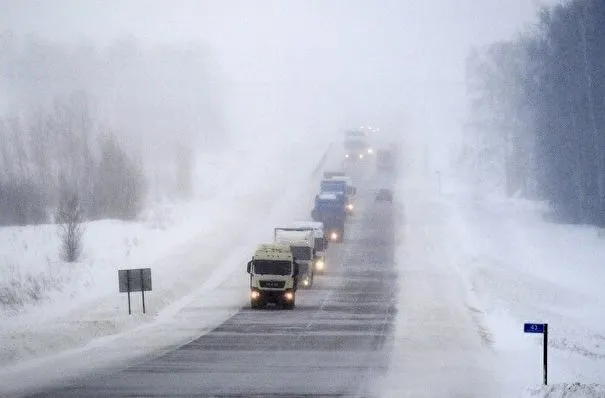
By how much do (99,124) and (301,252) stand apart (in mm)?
57856

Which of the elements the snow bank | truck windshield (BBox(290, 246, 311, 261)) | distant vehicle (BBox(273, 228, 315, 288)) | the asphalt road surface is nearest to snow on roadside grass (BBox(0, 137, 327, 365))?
the asphalt road surface

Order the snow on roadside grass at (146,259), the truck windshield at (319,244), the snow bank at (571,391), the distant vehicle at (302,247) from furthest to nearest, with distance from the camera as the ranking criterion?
the truck windshield at (319,244)
the distant vehicle at (302,247)
the snow on roadside grass at (146,259)
the snow bank at (571,391)

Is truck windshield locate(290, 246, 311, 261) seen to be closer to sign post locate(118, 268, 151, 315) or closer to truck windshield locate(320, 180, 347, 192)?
sign post locate(118, 268, 151, 315)

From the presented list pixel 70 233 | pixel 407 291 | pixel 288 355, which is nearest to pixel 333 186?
pixel 407 291

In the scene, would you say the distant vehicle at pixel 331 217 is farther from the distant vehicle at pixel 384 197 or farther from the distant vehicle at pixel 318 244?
the distant vehicle at pixel 384 197

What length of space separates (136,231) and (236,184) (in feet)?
123

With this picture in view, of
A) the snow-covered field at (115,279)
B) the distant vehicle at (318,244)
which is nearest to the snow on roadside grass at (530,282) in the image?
the distant vehicle at (318,244)

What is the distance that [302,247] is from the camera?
47188 mm

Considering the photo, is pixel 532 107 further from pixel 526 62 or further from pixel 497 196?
pixel 497 196

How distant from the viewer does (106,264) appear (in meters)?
49.0

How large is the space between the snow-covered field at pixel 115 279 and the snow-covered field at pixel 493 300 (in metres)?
8.94

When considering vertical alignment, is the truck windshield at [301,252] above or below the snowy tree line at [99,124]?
below

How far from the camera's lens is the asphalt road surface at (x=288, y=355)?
20688mm

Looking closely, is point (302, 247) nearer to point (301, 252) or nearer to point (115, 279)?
point (301, 252)
